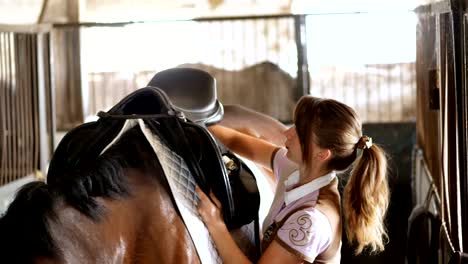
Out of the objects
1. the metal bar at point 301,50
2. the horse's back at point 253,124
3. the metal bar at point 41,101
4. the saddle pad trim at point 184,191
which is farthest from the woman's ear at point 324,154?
the metal bar at point 301,50

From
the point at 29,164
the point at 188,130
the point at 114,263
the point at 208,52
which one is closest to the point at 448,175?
the point at 188,130

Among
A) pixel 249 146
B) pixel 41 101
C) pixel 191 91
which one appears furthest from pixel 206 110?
pixel 41 101

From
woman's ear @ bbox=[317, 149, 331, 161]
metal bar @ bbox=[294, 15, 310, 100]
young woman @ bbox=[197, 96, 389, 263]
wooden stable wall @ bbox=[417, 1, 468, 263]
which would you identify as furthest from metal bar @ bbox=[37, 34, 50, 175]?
woman's ear @ bbox=[317, 149, 331, 161]

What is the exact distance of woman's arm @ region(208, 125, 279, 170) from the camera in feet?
6.81

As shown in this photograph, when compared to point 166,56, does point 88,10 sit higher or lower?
higher

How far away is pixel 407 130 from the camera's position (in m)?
5.04

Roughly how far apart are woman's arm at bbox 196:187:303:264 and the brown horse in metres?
0.09

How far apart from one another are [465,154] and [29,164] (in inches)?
125

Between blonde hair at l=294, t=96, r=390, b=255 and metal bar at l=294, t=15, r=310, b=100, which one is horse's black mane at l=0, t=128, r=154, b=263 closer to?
blonde hair at l=294, t=96, r=390, b=255

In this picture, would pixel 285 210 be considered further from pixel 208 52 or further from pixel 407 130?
pixel 208 52

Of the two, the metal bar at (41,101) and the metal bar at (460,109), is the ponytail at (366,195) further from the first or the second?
the metal bar at (41,101)

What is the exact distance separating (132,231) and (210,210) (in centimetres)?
24

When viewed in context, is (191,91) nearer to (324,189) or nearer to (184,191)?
(324,189)

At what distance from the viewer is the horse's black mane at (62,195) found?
1.10 metres
